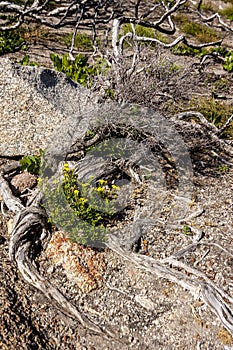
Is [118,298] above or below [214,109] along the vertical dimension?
below

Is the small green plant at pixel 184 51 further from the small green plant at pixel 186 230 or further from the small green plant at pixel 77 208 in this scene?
the small green plant at pixel 77 208

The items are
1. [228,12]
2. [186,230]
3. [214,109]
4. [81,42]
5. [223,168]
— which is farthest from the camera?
[228,12]

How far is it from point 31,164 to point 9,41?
12.7 feet

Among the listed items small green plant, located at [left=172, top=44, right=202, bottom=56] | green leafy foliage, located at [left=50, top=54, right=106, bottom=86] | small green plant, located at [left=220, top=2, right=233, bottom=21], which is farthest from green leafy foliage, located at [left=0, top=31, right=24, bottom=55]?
small green plant, located at [left=220, top=2, right=233, bottom=21]

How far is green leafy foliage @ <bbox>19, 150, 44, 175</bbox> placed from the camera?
4.54 meters

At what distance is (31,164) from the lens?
4.55m

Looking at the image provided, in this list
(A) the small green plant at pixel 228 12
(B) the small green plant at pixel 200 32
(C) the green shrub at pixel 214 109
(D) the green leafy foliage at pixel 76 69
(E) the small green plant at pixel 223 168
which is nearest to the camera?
(E) the small green plant at pixel 223 168

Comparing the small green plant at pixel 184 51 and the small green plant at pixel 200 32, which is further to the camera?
the small green plant at pixel 200 32

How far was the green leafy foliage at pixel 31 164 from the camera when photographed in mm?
4539

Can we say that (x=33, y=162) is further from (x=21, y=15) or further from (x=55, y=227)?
(x=21, y=15)

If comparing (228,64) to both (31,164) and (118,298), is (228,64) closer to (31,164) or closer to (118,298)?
(31,164)

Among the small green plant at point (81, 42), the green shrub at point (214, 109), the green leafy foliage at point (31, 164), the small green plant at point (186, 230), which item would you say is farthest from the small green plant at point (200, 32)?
the small green plant at point (186, 230)

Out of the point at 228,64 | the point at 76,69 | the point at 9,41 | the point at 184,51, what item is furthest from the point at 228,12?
the point at 76,69

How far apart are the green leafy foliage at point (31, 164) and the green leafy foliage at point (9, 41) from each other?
359 centimetres
